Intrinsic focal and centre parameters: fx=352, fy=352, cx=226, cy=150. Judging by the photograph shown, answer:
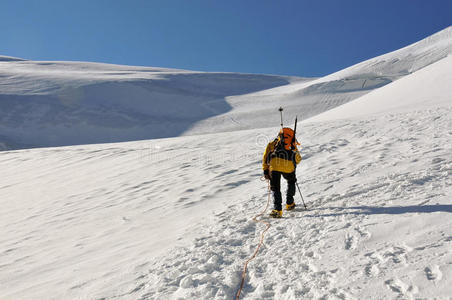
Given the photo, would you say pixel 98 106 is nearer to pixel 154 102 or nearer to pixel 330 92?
pixel 154 102

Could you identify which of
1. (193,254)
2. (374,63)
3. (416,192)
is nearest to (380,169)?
(416,192)

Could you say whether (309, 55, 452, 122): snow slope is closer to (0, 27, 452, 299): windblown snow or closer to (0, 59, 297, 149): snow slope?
(0, 27, 452, 299): windblown snow

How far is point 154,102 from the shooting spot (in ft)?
124

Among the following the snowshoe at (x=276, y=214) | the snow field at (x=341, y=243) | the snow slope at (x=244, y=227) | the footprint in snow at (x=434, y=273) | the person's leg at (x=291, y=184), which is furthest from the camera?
the person's leg at (x=291, y=184)

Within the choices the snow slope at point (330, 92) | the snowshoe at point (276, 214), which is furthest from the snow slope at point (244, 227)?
the snow slope at point (330, 92)

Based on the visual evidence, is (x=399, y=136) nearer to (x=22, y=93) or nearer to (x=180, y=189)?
(x=180, y=189)

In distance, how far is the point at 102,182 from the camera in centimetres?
939

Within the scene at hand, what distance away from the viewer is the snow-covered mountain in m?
30.2

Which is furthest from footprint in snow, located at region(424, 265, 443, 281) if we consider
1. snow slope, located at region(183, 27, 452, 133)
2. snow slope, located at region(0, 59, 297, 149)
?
snow slope, located at region(0, 59, 297, 149)

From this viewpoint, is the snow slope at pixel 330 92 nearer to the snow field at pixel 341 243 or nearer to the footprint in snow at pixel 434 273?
the snow field at pixel 341 243

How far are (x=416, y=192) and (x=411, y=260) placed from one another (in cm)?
197

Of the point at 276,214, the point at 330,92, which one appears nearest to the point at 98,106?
the point at 330,92

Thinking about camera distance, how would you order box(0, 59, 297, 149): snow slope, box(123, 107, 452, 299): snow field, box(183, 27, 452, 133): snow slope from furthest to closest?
box(183, 27, 452, 133): snow slope < box(0, 59, 297, 149): snow slope < box(123, 107, 452, 299): snow field

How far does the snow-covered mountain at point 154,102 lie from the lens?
30.2 meters
